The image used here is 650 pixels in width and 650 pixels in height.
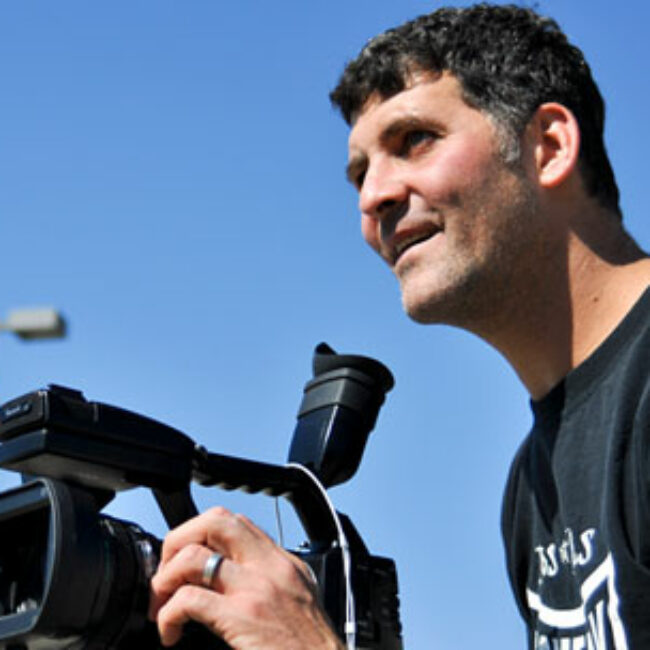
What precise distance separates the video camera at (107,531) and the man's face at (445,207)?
1.70 ft

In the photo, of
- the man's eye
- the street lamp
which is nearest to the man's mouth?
the man's eye

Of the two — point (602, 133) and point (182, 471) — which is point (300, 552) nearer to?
point (182, 471)

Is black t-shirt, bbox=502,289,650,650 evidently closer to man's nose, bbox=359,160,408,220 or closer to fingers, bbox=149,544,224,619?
man's nose, bbox=359,160,408,220

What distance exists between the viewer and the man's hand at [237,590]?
2320 mm

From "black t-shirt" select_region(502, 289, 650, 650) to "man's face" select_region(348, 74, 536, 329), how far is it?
1.01 ft

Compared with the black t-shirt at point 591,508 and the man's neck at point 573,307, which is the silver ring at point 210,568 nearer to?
the black t-shirt at point 591,508

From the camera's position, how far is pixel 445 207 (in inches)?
118

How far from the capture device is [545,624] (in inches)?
117

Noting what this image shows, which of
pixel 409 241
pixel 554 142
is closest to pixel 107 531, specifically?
pixel 409 241

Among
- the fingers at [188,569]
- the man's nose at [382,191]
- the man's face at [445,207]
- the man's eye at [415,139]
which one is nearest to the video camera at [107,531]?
the fingers at [188,569]

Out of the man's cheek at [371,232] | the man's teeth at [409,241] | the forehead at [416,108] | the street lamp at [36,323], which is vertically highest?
the street lamp at [36,323]

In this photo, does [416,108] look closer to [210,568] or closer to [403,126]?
[403,126]

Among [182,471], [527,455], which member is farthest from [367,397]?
[182,471]

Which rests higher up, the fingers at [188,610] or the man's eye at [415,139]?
the man's eye at [415,139]
